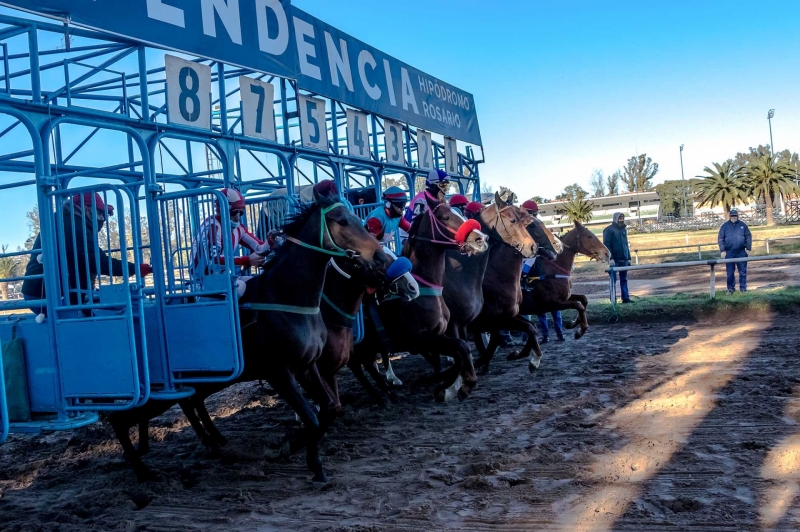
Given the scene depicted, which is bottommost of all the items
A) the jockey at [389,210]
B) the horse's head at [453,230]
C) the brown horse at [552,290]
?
the brown horse at [552,290]

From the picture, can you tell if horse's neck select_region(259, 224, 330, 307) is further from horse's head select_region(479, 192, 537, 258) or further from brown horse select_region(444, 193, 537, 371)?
horse's head select_region(479, 192, 537, 258)

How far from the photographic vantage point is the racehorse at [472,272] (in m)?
7.47

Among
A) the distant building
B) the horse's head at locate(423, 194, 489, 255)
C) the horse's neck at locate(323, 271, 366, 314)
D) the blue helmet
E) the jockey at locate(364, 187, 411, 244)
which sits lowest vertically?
the horse's neck at locate(323, 271, 366, 314)

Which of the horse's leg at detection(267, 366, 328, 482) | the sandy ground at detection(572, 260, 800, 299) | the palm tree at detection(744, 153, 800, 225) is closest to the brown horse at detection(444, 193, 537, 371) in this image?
the horse's leg at detection(267, 366, 328, 482)

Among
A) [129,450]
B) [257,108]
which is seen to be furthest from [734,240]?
[129,450]

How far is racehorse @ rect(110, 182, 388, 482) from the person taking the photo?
16.6 ft

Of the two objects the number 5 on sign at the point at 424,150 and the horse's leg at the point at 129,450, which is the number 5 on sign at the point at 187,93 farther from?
the number 5 on sign at the point at 424,150

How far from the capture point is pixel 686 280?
18672 millimetres

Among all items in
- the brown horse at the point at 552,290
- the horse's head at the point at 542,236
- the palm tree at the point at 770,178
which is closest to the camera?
the horse's head at the point at 542,236

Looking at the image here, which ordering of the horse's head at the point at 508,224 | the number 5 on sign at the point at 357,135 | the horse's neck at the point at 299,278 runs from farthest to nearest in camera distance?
1. the number 5 on sign at the point at 357,135
2. the horse's head at the point at 508,224
3. the horse's neck at the point at 299,278

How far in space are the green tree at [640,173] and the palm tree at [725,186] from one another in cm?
2614

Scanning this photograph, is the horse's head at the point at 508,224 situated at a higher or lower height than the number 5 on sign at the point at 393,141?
lower

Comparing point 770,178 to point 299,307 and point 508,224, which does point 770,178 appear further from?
point 299,307

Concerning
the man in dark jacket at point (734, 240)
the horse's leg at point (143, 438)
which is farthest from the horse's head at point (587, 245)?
the horse's leg at point (143, 438)
